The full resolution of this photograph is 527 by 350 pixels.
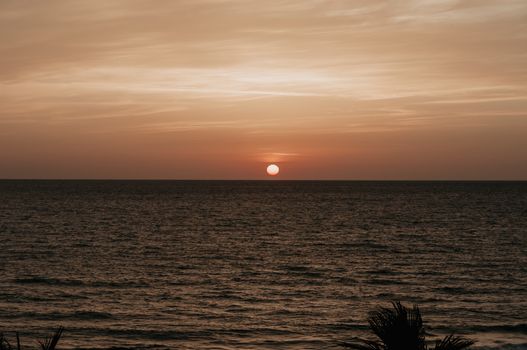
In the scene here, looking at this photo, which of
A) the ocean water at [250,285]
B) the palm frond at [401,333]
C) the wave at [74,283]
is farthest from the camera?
the wave at [74,283]

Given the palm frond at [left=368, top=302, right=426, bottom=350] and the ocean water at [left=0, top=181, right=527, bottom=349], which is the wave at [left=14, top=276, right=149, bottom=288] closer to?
the ocean water at [left=0, top=181, right=527, bottom=349]

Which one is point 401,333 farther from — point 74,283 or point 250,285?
point 74,283

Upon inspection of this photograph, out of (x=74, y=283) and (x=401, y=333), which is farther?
(x=74, y=283)

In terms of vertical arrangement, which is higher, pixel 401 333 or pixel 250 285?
pixel 250 285

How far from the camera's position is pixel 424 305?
34750mm

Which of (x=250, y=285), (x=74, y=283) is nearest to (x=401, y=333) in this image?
(x=250, y=285)

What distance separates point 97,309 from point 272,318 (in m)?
8.60

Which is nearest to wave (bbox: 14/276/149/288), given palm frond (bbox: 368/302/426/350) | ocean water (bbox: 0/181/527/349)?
ocean water (bbox: 0/181/527/349)

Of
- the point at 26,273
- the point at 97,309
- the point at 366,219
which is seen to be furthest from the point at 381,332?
the point at 366,219

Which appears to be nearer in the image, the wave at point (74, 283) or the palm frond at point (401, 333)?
the palm frond at point (401, 333)

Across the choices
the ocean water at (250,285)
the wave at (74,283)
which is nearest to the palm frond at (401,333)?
the ocean water at (250,285)

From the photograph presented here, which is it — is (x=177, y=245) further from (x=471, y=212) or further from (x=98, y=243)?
(x=471, y=212)

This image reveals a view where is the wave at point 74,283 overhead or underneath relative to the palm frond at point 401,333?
overhead

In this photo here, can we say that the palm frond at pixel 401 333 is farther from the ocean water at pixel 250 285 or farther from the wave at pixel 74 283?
the wave at pixel 74 283
